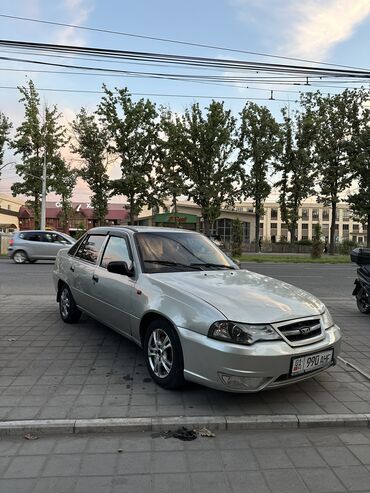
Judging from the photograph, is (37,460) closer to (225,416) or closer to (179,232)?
(225,416)

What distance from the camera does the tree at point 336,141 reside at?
125ft

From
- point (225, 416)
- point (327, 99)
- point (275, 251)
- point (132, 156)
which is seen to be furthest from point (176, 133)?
point (225, 416)

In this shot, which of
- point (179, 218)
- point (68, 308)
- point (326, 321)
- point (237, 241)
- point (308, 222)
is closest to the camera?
point (326, 321)

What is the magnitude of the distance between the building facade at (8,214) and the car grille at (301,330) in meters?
68.7

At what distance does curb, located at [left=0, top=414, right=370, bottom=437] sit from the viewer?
3354 millimetres

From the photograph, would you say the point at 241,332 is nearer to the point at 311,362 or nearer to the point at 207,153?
the point at 311,362

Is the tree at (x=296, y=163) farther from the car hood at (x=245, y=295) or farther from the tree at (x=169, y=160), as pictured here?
the car hood at (x=245, y=295)

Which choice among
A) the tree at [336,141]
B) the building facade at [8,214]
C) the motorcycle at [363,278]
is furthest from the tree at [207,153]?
the building facade at [8,214]

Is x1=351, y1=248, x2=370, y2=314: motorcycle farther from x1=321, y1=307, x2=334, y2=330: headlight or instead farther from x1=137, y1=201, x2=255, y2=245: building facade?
x1=137, y1=201, x2=255, y2=245: building facade

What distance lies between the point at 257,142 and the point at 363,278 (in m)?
34.8

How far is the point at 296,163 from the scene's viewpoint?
41.5 meters

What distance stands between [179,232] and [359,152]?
35862 millimetres

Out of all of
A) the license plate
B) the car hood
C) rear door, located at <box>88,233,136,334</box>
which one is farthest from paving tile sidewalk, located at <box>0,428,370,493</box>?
rear door, located at <box>88,233,136,334</box>

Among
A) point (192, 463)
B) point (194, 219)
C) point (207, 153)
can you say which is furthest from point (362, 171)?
point (192, 463)
